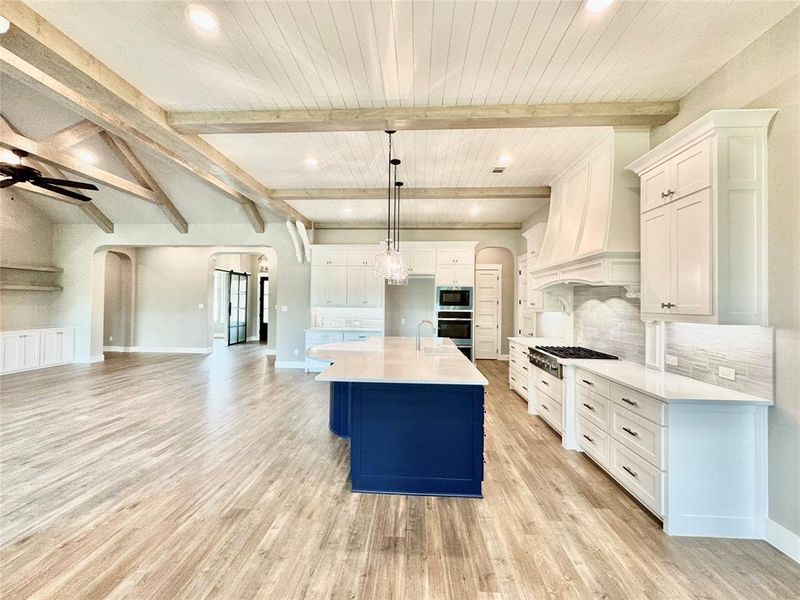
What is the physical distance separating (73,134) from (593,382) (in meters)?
7.33

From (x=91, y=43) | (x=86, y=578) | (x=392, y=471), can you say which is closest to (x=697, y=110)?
(x=392, y=471)

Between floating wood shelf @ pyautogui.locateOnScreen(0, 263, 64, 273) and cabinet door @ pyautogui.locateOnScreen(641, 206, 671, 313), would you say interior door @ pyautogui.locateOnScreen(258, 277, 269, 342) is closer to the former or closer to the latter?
floating wood shelf @ pyautogui.locateOnScreen(0, 263, 64, 273)

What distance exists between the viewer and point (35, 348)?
6.90 m

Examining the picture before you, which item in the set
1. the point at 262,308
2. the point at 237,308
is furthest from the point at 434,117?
the point at 262,308

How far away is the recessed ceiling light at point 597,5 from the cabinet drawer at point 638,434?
248cm

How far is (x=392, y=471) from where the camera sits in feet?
8.55

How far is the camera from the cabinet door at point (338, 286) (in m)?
7.18

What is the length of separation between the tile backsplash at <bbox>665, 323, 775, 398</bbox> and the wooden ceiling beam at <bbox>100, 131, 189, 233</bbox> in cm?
783

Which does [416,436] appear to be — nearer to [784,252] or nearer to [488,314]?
[784,252]

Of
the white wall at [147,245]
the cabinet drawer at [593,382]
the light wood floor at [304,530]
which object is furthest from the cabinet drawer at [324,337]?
the cabinet drawer at [593,382]

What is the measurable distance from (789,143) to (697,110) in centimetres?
88

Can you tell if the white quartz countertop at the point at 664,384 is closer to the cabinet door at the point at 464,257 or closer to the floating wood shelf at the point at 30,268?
the cabinet door at the point at 464,257

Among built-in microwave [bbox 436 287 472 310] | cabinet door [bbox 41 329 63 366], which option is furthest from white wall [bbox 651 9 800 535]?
cabinet door [bbox 41 329 63 366]

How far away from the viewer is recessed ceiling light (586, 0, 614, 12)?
1904 mm
